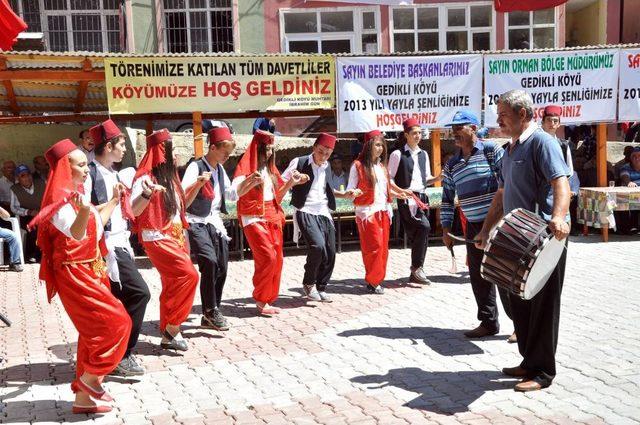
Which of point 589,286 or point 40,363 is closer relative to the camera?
point 40,363

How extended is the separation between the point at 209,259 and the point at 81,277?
2.15m

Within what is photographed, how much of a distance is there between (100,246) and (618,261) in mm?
7368

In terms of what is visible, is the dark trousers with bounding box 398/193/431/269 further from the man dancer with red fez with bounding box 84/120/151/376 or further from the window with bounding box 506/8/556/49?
the window with bounding box 506/8/556/49

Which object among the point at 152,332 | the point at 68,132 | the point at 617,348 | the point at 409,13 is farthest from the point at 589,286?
the point at 409,13

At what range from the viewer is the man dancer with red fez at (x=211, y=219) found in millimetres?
6977

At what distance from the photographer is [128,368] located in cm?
584

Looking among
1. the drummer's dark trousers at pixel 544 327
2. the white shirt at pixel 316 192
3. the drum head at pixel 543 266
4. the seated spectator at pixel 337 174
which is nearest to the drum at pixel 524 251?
the drum head at pixel 543 266

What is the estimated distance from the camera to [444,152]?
582 inches

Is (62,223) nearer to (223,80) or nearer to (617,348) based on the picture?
(617,348)

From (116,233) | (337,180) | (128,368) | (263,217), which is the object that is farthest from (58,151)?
(337,180)

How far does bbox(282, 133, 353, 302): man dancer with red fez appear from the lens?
8391mm

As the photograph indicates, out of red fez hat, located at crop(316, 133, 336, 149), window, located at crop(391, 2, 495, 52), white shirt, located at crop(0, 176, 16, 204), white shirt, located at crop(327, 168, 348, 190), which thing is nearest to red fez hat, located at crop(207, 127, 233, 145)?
red fez hat, located at crop(316, 133, 336, 149)

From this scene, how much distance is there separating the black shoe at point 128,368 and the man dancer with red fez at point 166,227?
625 mm

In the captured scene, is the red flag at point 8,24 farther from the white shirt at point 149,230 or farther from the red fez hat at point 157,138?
the white shirt at point 149,230
